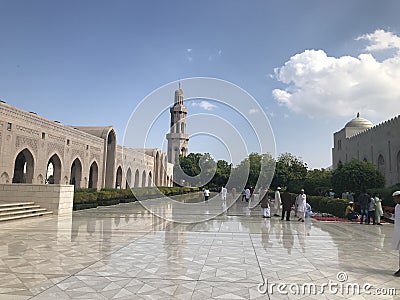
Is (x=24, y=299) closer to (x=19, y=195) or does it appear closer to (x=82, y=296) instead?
(x=82, y=296)

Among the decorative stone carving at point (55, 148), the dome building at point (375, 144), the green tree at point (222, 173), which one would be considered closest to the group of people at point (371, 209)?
the dome building at point (375, 144)

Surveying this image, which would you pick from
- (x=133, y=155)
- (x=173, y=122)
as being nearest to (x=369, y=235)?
(x=133, y=155)

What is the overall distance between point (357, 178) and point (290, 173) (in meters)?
15.2

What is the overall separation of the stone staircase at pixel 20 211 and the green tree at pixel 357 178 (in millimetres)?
14839

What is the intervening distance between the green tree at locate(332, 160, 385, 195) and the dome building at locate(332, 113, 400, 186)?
1001 cm

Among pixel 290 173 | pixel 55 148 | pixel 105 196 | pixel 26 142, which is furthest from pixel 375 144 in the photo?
pixel 26 142

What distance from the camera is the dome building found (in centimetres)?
2733

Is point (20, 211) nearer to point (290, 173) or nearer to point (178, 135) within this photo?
point (290, 173)

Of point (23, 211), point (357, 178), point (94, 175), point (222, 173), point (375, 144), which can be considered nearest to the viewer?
point (23, 211)

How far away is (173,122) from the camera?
227 ft

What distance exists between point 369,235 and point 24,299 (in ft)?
28.7

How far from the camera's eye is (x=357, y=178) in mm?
18266

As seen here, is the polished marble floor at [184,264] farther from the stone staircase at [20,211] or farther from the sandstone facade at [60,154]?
the sandstone facade at [60,154]

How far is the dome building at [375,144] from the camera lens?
27.3 m
